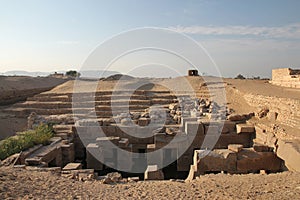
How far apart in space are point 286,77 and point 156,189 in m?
15.9

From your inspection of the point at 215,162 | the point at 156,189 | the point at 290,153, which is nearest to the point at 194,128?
the point at 215,162

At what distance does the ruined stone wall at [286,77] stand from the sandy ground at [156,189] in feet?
40.5

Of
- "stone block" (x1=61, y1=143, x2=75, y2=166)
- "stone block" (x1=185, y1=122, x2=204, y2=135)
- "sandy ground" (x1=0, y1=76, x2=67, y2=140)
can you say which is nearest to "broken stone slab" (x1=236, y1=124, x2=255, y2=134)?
"stone block" (x1=185, y1=122, x2=204, y2=135)

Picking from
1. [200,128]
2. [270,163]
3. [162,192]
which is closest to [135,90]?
[200,128]

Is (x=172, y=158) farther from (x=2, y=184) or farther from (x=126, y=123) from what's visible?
(x=2, y=184)

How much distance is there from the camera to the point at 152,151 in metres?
10.7

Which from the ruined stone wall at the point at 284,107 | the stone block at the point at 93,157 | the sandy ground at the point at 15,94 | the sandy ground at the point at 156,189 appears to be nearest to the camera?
the sandy ground at the point at 156,189

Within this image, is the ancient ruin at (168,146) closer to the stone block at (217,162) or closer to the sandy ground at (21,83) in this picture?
the stone block at (217,162)

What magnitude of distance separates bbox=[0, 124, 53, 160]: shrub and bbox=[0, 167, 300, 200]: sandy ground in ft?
10.3

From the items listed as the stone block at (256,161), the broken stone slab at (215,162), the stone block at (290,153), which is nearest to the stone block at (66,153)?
the broken stone slab at (215,162)

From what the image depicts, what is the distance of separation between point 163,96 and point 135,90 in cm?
234

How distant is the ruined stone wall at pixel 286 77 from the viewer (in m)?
16.9

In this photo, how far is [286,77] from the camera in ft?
60.6

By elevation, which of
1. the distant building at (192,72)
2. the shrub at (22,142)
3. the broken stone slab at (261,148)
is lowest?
the broken stone slab at (261,148)
